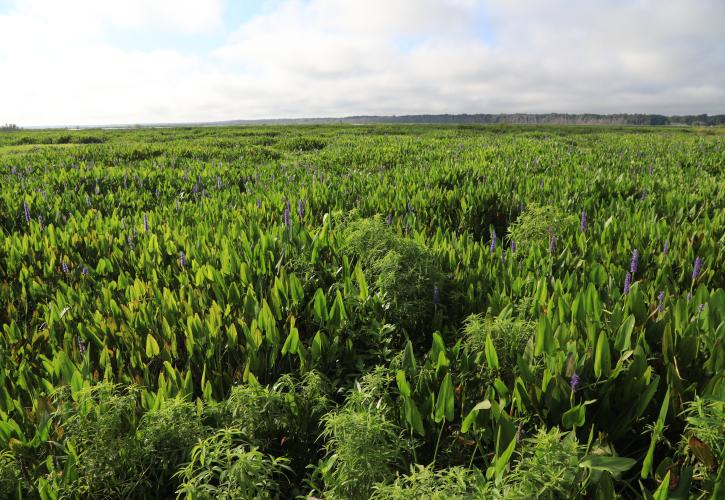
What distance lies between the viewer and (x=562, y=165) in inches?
310

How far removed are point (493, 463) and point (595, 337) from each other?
0.80 metres

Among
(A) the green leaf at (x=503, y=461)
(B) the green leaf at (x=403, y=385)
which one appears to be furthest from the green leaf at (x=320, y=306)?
(A) the green leaf at (x=503, y=461)

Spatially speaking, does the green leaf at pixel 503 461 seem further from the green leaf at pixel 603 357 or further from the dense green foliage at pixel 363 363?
the green leaf at pixel 603 357

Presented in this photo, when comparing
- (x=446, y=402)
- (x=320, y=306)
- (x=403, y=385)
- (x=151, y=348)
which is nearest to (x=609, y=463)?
(x=446, y=402)

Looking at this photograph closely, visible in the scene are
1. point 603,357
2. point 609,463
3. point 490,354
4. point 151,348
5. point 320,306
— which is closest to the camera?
point 609,463

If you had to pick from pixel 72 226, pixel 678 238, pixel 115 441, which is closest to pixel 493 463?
pixel 115 441

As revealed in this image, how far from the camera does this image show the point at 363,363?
87.0 inches

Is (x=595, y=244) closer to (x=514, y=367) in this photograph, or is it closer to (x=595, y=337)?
(x=595, y=337)

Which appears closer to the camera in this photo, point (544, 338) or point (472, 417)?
point (472, 417)

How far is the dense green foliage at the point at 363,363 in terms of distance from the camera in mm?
1403

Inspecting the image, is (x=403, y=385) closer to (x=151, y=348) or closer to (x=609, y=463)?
(x=609, y=463)

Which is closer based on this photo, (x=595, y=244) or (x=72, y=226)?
(x=595, y=244)

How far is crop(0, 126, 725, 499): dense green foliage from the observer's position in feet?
4.60

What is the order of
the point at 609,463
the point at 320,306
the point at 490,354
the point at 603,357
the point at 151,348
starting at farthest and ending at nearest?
1. the point at 320,306
2. the point at 151,348
3. the point at 490,354
4. the point at 603,357
5. the point at 609,463
